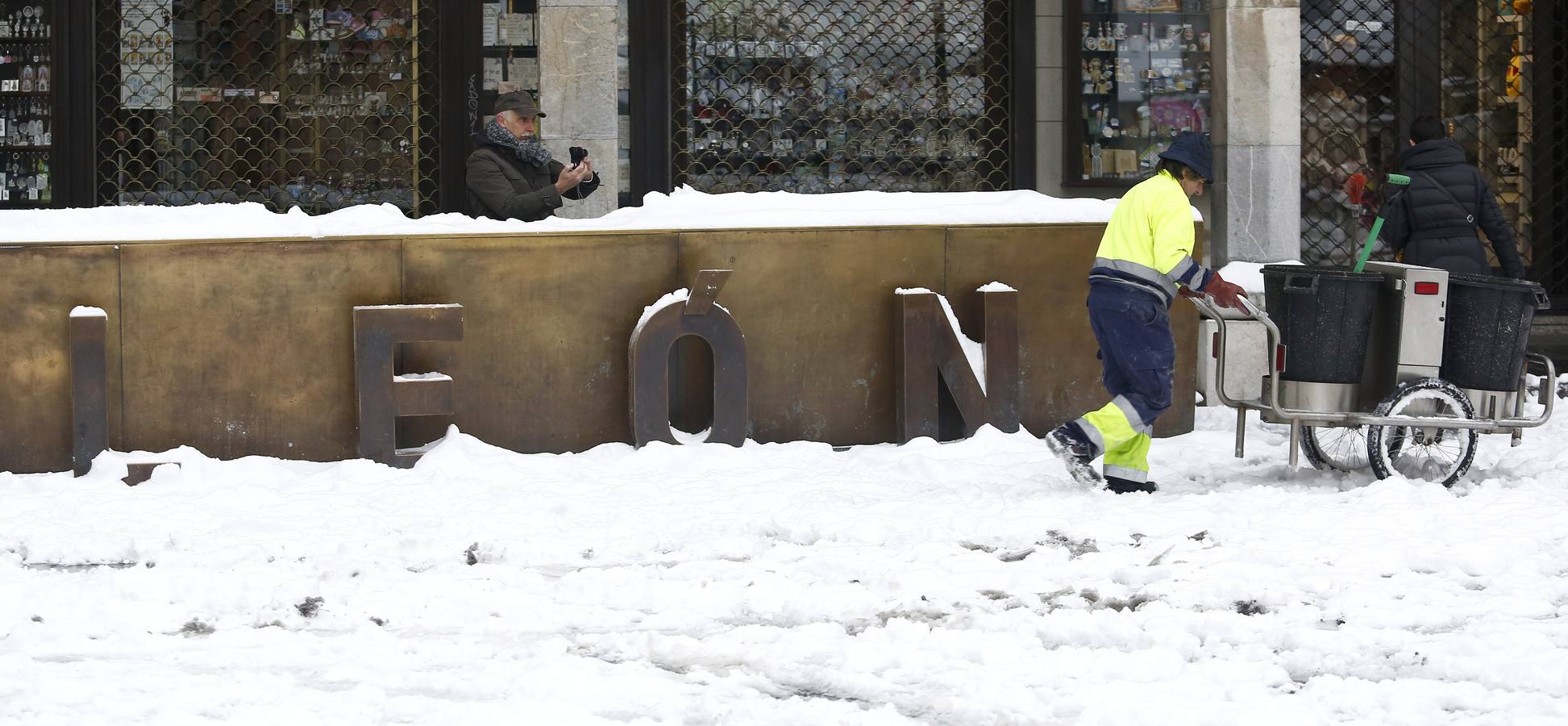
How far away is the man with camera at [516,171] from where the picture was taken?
9891 millimetres

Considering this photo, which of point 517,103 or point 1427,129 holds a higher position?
point 517,103

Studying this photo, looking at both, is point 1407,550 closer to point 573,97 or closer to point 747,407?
point 747,407

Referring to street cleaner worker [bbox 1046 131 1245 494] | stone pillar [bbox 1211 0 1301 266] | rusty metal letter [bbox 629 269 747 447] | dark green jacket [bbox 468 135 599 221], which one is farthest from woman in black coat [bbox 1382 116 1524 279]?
dark green jacket [bbox 468 135 599 221]

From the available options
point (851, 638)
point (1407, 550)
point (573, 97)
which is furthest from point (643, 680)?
point (573, 97)

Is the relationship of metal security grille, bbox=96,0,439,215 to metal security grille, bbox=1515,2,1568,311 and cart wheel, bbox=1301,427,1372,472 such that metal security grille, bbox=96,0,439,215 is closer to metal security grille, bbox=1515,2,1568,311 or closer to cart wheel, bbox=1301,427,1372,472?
cart wheel, bbox=1301,427,1372,472

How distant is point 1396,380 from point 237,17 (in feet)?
27.4

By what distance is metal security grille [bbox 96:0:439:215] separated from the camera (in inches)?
489

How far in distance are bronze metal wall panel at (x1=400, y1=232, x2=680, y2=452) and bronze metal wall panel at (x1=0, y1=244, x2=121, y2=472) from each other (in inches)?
55.2

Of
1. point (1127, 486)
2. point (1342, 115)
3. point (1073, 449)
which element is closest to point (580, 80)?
point (1073, 449)

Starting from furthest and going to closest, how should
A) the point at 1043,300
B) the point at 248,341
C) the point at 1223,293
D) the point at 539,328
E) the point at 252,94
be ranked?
the point at 252,94 → the point at 1043,300 → the point at 539,328 → the point at 248,341 → the point at 1223,293

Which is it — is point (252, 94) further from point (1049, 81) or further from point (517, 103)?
point (1049, 81)

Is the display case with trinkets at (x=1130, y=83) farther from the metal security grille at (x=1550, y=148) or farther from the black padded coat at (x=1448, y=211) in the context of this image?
the metal security grille at (x=1550, y=148)

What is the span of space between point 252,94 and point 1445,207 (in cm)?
798

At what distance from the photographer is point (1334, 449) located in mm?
8500
